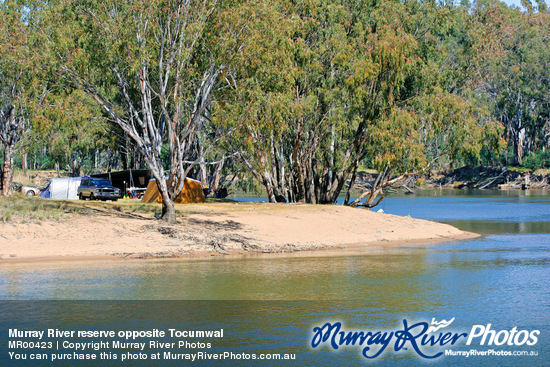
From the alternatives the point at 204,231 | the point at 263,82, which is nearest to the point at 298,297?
the point at 204,231

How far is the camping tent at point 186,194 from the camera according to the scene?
41.3 m

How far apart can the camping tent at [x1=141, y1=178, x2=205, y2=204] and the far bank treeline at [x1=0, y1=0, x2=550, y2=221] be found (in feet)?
6.60

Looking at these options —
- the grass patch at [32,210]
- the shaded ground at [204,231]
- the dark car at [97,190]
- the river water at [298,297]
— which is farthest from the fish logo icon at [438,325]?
the dark car at [97,190]

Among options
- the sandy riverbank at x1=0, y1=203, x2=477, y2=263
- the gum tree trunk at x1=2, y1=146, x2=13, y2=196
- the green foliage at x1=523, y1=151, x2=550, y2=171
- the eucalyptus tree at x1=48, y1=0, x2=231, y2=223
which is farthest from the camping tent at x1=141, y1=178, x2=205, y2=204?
the green foliage at x1=523, y1=151, x2=550, y2=171

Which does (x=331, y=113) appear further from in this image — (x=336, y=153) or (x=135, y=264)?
(x=135, y=264)

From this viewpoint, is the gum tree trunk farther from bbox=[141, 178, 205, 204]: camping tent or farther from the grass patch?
the grass patch

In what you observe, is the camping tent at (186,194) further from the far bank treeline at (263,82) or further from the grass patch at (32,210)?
the grass patch at (32,210)

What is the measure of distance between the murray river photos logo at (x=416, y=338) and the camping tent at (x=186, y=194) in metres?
29.2

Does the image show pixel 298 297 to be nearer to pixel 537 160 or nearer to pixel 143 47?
pixel 143 47

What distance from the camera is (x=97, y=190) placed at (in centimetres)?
4316

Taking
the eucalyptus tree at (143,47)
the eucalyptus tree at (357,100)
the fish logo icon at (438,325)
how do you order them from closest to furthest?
the fish logo icon at (438,325) < the eucalyptus tree at (143,47) < the eucalyptus tree at (357,100)

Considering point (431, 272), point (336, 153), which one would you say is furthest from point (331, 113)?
point (431, 272)

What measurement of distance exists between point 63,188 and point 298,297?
118 feet

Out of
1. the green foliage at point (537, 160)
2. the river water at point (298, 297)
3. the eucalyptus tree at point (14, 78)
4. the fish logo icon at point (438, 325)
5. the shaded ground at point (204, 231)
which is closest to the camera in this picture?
the river water at point (298, 297)
